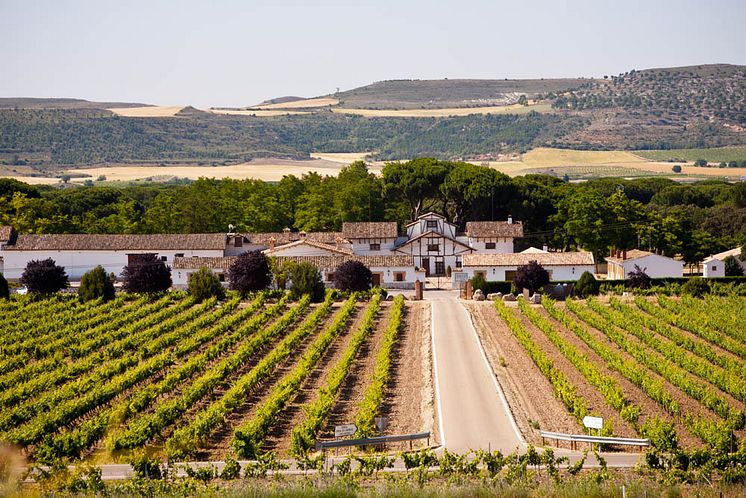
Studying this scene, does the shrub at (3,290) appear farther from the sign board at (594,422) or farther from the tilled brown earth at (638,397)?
the sign board at (594,422)

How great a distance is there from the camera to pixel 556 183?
94.2m

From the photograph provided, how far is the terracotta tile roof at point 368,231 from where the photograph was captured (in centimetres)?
7244

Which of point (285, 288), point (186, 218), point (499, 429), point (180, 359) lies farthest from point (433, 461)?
point (186, 218)

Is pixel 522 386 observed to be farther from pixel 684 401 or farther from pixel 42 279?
pixel 42 279

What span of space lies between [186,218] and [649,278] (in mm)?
35304

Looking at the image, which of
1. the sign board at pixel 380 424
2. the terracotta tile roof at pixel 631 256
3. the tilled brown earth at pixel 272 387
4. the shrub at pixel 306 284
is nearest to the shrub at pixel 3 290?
the shrub at pixel 306 284

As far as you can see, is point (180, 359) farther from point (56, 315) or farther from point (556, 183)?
point (556, 183)

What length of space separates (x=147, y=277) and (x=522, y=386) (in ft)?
94.1

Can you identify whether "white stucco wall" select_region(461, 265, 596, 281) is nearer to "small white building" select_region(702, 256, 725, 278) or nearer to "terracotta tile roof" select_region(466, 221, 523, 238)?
"terracotta tile roof" select_region(466, 221, 523, 238)

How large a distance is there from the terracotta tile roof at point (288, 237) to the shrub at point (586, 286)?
62.9ft

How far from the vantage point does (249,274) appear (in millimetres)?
60062

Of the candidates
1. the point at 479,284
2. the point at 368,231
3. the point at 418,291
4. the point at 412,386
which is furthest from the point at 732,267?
the point at 412,386

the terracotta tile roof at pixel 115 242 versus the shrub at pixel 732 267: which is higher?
the terracotta tile roof at pixel 115 242

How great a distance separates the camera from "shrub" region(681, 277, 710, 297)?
58.5 meters
